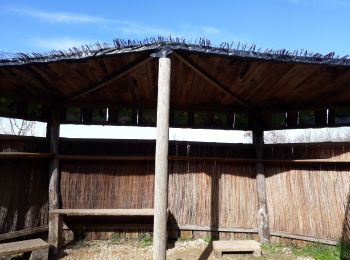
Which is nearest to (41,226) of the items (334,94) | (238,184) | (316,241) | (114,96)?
(114,96)

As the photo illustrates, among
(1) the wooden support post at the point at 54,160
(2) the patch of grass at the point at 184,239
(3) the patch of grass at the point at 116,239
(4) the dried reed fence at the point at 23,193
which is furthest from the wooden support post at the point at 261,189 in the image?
(4) the dried reed fence at the point at 23,193

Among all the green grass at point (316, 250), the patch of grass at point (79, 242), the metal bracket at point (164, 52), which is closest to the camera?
the metal bracket at point (164, 52)

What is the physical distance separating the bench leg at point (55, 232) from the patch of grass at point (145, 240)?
153cm

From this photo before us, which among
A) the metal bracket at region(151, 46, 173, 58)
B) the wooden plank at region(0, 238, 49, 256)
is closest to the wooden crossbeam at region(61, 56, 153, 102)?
the metal bracket at region(151, 46, 173, 58)

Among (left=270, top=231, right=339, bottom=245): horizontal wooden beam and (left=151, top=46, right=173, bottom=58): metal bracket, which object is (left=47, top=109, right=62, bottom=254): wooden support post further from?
(left=270, top=231, right=339, bottom=245): horizontal wooden beam

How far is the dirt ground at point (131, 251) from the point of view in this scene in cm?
648

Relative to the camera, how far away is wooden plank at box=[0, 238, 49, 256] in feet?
18.4

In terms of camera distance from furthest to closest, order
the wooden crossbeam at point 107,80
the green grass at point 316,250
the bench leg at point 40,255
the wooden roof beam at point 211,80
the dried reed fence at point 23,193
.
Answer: the dried reed fence at point 23,193, the green grass at point 316,250, the bench leg at point 40,255, the wooden crossbeam at point 107,80, the wooden roof beam at point 211,80

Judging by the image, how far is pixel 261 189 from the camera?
7328 millimetres

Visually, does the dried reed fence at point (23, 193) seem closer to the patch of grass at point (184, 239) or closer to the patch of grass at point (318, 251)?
the patch of grass at point (184, 239)

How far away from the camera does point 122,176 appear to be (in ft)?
24.5

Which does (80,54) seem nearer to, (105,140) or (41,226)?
(105,140)

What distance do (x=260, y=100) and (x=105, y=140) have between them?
124 inches

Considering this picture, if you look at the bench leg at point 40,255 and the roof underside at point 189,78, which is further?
the bench leg at point 40,255
